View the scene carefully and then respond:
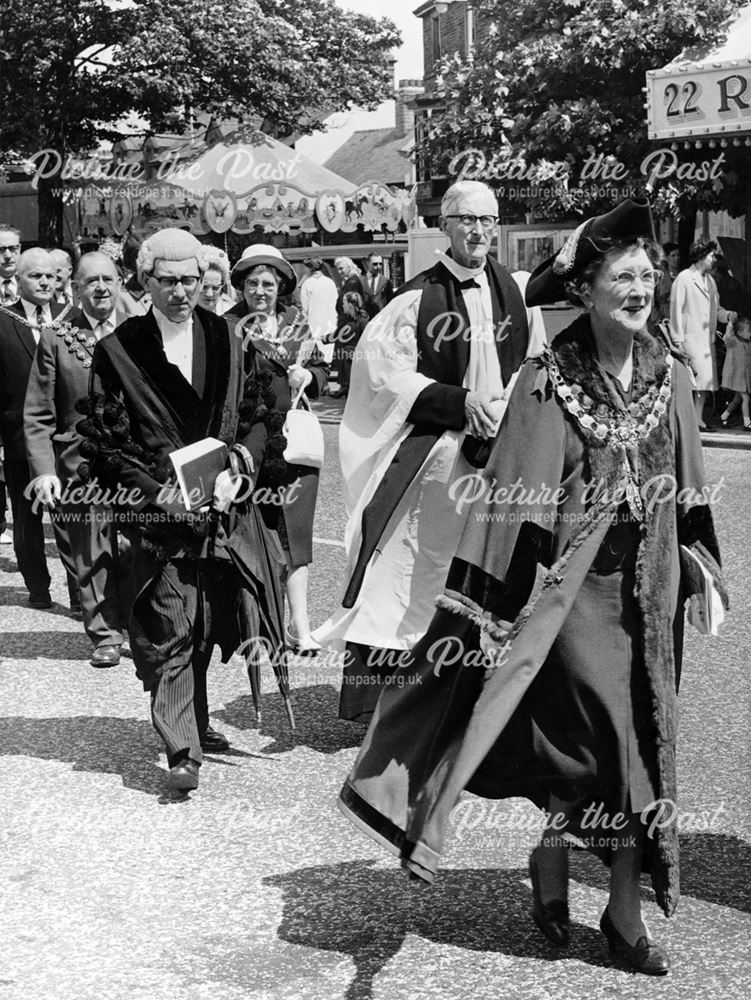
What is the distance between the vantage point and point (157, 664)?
213 inches

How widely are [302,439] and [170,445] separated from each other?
173 centimetres

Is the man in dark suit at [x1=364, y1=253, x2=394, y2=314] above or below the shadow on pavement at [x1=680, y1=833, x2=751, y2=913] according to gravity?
above

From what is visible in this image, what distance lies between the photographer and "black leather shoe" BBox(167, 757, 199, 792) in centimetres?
520

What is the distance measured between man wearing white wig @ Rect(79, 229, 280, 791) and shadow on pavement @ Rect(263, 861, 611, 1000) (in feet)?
3.22

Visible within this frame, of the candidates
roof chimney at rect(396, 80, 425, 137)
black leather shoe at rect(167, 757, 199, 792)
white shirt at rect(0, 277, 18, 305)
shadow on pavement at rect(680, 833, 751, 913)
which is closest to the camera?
shadow on pavement at rect(680, 833, 751, 913)

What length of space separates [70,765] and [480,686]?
7.78 ft

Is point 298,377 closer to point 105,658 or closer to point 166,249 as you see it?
point 105,658

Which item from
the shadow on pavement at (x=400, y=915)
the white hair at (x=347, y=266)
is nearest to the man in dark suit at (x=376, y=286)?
the white hair at (x=347, y=266)

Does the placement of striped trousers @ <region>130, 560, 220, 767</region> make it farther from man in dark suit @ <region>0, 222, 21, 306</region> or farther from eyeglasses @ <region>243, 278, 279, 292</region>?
man in dark suit @ <region>0, 222, 21, 306</region>

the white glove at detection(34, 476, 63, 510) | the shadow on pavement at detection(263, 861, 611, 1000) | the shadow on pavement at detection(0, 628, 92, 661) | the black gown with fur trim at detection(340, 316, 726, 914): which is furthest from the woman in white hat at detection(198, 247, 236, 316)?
the black gown with fur trim at detection(340, 316, 726, 914)

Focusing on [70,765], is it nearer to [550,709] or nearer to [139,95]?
[550,709]

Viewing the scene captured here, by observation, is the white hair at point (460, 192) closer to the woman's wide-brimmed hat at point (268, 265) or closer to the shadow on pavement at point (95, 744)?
the woman's wide-brimmed hat at point (268, 265)

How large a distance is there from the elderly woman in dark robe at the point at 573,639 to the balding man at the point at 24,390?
4898 mm

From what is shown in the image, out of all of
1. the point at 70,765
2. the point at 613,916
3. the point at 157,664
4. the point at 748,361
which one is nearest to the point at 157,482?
the point at 157,664
